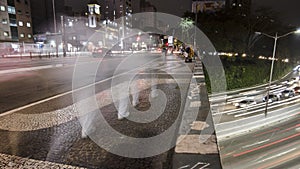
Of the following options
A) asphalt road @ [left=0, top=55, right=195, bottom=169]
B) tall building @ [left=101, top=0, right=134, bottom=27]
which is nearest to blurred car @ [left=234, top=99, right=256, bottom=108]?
asphalt road @ [left=0, top=55, right=195, bottom=169]

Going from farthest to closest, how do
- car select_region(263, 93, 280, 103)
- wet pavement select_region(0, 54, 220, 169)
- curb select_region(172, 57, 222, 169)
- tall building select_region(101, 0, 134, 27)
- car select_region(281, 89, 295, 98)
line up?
1. tall building select_region(101, 0, 134, 27)
2. car select_region(281, 89, 295, 98)
3. car select_region(263, 93, 280, 103)
4. wet pavement select_region(0, 54, 220, 169)
5. curb select_region(172, 57, 222, 169)

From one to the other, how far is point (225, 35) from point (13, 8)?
47880 mm

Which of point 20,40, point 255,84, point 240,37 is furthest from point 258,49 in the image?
point 20,40

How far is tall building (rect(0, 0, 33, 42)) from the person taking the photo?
140 feet

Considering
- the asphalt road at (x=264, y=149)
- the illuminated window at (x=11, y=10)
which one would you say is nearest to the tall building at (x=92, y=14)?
the illuminated window at (x=11, y=10)

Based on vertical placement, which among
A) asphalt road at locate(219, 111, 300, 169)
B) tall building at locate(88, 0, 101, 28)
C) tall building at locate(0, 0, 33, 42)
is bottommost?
asphalt road at locate(219, 111, 300, 169)

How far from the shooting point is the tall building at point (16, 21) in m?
42.8

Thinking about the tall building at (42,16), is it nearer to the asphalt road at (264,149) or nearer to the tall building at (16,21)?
the tall building at (16,21)

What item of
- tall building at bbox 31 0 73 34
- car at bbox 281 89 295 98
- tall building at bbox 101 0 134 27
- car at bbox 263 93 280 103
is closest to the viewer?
car at bbox 263 93 280 103

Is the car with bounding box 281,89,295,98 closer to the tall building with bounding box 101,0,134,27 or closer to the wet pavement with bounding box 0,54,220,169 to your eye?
the wet pavement with bounding box 0,54,220,169

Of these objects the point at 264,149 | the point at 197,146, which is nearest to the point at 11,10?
the point at 264,149

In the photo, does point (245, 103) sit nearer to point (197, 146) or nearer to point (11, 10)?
point (197, 146)

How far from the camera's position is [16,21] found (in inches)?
1816

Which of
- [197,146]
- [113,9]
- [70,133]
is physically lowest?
[70,133]
